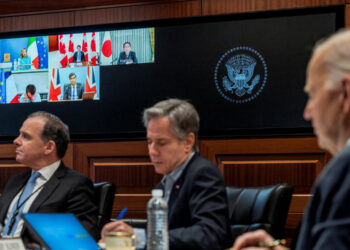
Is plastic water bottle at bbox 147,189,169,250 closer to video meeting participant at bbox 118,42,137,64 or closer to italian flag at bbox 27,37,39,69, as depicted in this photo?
video meeting participant at bbox 118,42,137,64

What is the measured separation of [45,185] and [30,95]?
151 cm

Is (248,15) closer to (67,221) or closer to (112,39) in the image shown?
(112,39)

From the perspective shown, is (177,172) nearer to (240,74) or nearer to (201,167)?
(201,167)

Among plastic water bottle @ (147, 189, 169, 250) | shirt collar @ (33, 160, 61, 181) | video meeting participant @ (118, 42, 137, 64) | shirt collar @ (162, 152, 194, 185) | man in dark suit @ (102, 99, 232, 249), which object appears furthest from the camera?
video meeting participant @ (118, 42, 137, 64)

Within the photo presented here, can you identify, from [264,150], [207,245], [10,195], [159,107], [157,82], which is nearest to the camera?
[207,245]

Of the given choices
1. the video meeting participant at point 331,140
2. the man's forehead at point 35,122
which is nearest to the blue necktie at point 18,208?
the man's forehead at point 35,122

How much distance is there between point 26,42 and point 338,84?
139 inches

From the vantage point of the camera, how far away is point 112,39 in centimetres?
401

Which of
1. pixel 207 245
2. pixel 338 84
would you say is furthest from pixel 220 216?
pixel 338 84

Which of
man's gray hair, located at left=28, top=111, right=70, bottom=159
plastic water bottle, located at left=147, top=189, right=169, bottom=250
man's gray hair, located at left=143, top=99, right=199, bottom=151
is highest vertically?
man's gray hair, located at left=143, top=99, right=199, bottom=151

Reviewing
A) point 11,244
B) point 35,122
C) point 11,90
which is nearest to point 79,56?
point 11,90

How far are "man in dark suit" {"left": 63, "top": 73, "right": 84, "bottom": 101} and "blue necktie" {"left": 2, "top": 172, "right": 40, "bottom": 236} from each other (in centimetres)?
116

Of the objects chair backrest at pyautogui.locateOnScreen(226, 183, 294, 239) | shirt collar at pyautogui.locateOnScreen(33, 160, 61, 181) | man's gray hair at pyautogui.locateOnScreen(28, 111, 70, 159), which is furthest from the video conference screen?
chair backrest at pyautogui.locateOnScreen(226, 183, 294, 239)

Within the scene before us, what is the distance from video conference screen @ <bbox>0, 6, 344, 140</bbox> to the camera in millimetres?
3672
